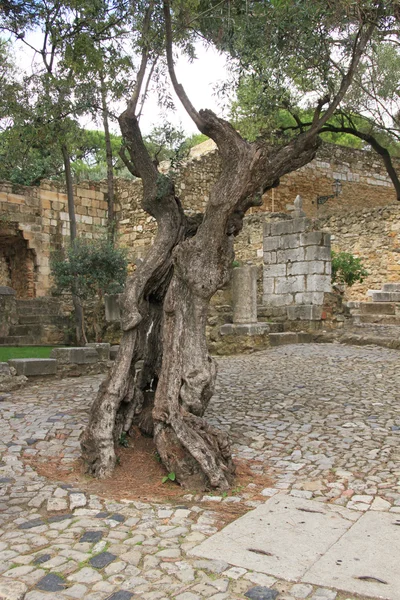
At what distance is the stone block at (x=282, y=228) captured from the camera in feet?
48.0

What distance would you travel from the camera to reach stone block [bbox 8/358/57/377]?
334 inches

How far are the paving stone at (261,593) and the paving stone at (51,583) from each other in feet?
3.04

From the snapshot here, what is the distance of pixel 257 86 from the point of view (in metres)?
7.38


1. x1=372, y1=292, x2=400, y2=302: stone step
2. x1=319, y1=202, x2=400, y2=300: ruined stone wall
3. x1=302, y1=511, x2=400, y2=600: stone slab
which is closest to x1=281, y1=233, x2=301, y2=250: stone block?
x1=372, y1=292, x2=400, y2=302: stone step

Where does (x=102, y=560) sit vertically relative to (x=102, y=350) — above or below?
below

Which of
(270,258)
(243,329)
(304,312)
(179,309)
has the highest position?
(270,258)

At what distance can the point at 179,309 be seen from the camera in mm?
5078

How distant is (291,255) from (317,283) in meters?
1.00

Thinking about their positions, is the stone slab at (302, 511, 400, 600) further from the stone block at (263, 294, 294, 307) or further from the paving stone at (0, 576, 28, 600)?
the stone block at (263, 294, 294, 307)

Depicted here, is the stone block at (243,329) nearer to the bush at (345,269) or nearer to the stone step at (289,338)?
the stone step at (289,338)

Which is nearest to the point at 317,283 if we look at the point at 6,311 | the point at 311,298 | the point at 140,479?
the point at 311,298

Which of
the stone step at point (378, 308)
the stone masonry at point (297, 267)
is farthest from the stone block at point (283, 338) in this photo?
the stone step at point (378, 308)

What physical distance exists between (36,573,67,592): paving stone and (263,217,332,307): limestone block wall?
38.4 feet

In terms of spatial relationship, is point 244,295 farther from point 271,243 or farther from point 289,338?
point 271,243
